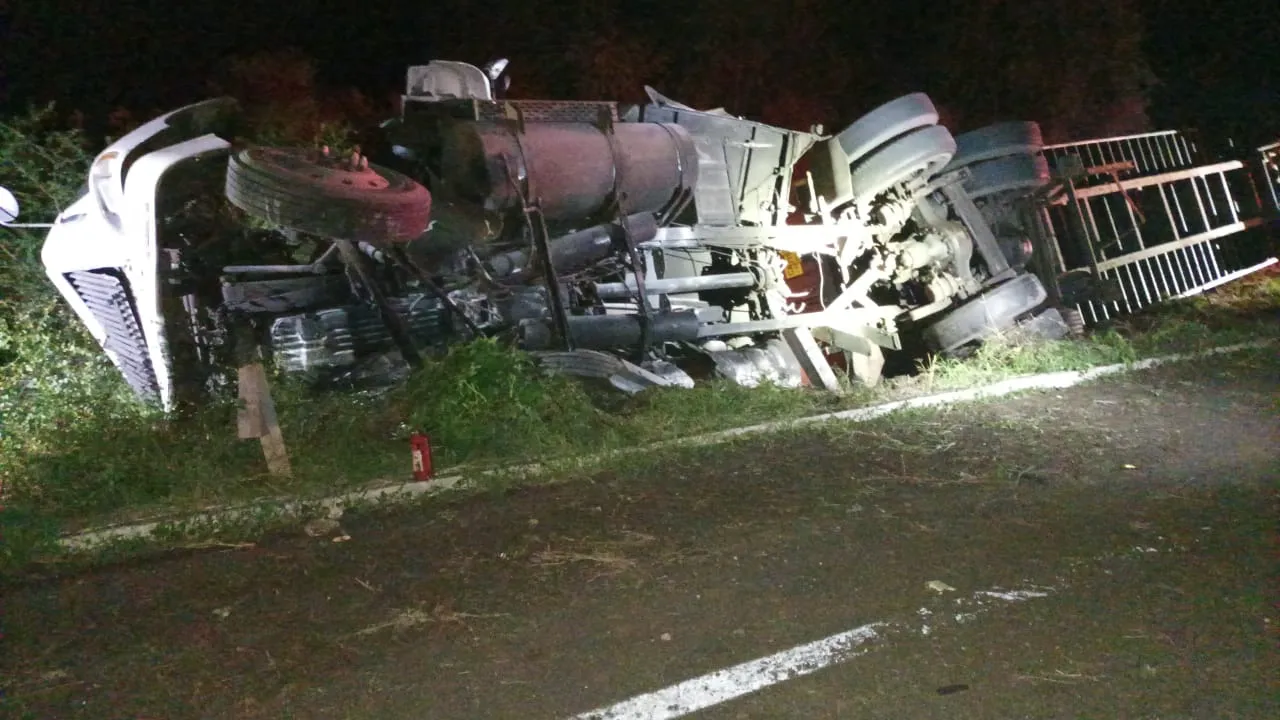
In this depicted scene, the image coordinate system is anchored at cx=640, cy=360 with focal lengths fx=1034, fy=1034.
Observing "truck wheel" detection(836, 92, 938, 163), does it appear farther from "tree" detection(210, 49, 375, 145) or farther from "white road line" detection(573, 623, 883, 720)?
"white road line" detection(573, 623, 883, 720)

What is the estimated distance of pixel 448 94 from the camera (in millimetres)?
7664

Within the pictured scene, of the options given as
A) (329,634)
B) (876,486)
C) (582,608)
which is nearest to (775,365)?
(876,486)

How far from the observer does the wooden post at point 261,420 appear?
5840 millimetres

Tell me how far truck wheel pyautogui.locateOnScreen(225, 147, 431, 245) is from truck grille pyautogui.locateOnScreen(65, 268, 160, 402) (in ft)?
4.21

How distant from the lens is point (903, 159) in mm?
9266

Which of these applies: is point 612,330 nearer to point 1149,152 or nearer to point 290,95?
point 290,95

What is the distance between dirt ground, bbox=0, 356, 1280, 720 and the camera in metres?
3.45

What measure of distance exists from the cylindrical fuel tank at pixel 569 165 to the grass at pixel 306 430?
1.18 meters

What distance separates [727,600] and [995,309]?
6.20 m

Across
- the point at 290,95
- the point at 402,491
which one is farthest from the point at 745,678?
the point at 290,95

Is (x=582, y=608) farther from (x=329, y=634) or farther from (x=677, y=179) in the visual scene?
(x=677, y=179)

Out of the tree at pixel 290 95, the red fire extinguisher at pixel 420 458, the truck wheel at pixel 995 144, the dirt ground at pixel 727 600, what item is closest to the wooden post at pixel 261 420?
the red fire extinguisher at pixel 420 458

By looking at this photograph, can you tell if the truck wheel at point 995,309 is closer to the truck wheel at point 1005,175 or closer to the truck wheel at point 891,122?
the truck wheel at point 1005,175

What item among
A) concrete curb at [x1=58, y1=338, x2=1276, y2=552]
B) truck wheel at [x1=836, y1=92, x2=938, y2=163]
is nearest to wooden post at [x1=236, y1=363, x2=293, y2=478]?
concrete curb at [x1=58, y1=338, x2=1276, y2=552]
